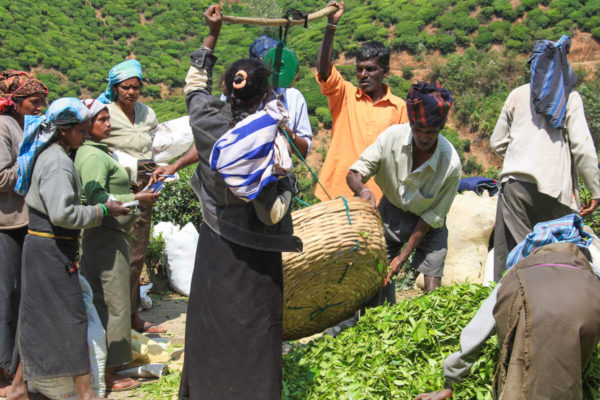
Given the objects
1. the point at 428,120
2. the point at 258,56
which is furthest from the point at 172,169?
the point at 428,120

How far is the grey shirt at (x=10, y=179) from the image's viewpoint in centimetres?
316

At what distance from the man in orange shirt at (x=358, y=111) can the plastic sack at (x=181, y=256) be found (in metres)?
1.90

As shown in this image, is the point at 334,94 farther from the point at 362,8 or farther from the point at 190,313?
the point at 362,8

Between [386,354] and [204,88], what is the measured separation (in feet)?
5.11

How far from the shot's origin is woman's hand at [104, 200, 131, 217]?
3.03m

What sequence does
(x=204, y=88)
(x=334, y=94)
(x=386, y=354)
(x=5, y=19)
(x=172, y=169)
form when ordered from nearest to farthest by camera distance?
(x=204, y=88), (x=386, y=354), (x=172, y=169), (x=334, y=94), (x=5, y=19)

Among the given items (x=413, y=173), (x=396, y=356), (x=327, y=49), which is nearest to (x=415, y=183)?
(x=413, y=173)

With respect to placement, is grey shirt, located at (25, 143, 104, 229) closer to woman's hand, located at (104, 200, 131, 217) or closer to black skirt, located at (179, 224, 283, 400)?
woman's hand, located at (104, 200, 131, 217)

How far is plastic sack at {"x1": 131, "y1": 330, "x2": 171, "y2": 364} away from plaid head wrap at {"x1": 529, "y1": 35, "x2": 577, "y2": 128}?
2.86 metres

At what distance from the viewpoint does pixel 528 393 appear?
6.59ft

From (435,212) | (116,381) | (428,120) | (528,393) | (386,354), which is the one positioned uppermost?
(428,120)

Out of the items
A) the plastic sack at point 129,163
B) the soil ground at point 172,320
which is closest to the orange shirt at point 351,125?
the soil ground at point 172,320

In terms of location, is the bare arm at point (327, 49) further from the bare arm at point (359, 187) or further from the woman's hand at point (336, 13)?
the bare arm at point (359, 187)

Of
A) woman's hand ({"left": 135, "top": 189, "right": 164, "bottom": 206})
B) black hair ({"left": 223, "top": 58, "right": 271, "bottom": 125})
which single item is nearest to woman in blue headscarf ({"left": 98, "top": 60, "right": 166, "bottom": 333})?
woman's hand ({"left": 135, "top": 189, "right": 164, "bottom": 206})
